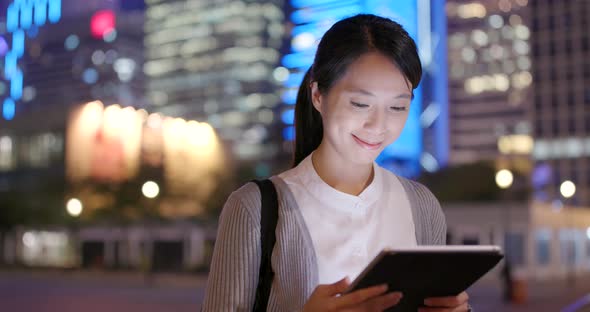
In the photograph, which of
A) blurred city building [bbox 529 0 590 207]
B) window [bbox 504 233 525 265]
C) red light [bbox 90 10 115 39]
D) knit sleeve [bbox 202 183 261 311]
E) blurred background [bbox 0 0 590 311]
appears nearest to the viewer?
knit sleeve [bbox 202 183 261 311]

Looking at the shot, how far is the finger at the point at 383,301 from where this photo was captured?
1.60 m

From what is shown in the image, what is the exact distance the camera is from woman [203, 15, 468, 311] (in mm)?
1877

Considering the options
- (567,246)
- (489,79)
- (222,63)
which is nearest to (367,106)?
(567,246)

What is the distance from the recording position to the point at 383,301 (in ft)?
5.27

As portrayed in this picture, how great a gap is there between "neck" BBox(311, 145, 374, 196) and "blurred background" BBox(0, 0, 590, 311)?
1.63 ft

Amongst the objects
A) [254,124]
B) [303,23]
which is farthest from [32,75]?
[254,124]

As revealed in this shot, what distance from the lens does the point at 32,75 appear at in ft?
173

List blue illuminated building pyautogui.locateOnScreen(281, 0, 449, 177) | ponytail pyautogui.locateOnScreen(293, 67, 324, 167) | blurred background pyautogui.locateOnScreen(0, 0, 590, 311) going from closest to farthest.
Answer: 1. ponytail pyautogui.locateOnScreen(293, 67, 324, 167)
2. blurred background pyautogui.locateOnScreen(0, 0, 590, 311)
3. blue illuminated building pyautogui.locateOnScreen(281, 0, 449, 177)

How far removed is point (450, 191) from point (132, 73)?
55.2m

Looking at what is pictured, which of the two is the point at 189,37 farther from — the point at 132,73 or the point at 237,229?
the point at 237,229

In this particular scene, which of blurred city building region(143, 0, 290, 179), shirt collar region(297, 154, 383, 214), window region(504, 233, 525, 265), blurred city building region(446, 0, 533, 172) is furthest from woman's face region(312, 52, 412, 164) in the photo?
blurred city building region(143, 0, 290, 179)

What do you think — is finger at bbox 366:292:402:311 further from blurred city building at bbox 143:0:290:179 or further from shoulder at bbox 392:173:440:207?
blurred city building at bbox 143:0:290:179

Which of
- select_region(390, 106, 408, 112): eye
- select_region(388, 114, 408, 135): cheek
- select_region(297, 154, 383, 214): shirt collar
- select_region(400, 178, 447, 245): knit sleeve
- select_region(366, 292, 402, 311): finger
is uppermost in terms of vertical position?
select_region(390, 106, 408, 112): eye

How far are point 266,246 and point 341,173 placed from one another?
33 centimetres
